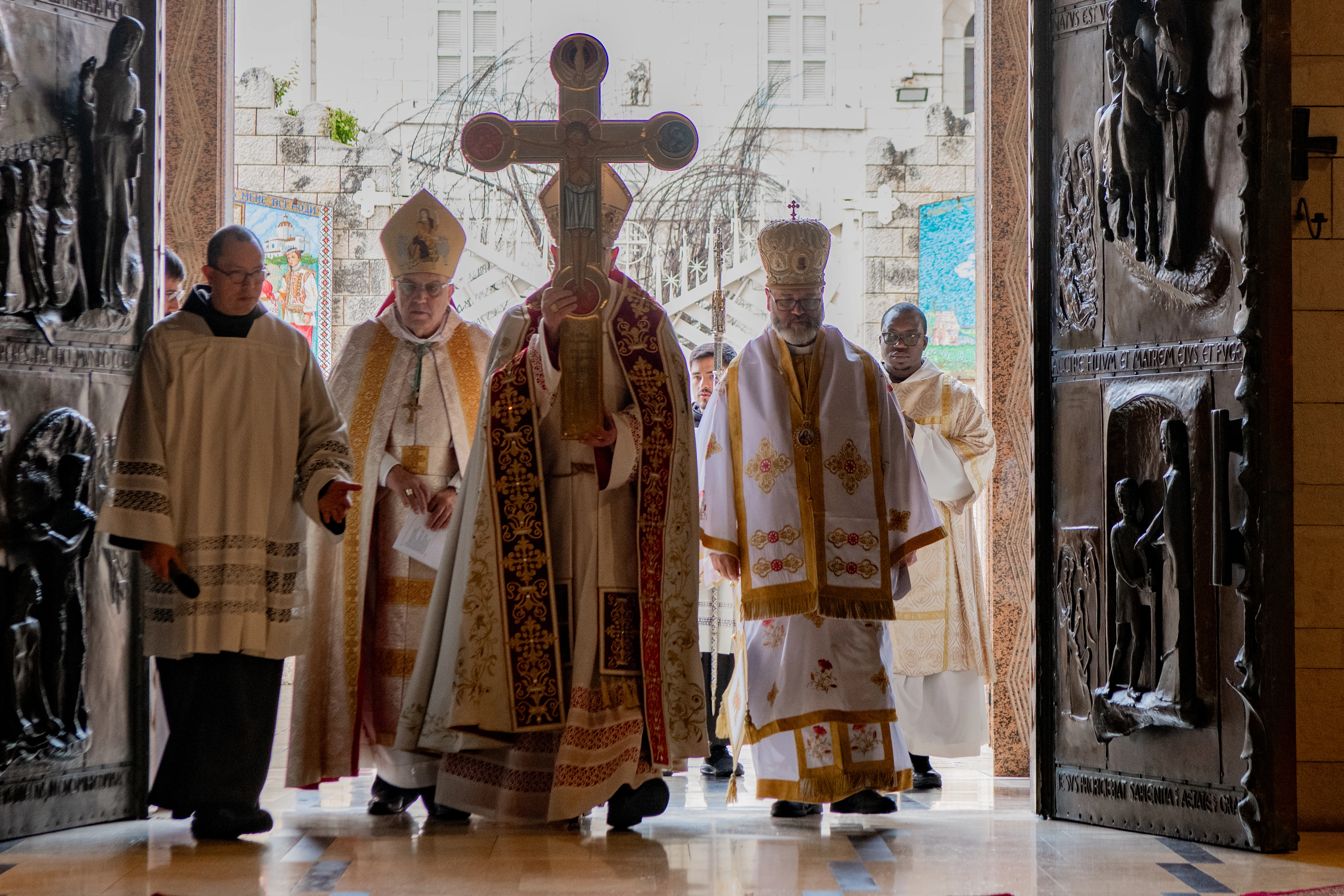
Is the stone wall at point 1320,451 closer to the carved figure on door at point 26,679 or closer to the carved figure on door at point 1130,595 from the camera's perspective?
the carved figure on door at point 1130,595

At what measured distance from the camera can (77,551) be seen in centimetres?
450

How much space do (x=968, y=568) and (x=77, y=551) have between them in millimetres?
3510

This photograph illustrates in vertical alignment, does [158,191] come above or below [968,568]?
above

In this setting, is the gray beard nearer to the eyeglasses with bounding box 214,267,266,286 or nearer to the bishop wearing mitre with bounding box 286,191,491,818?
the bishop wearing mitre with bounding box 286,191,491,818

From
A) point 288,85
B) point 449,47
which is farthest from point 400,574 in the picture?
point 449,47

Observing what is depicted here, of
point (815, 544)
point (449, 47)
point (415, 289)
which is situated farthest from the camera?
point (449, 47)

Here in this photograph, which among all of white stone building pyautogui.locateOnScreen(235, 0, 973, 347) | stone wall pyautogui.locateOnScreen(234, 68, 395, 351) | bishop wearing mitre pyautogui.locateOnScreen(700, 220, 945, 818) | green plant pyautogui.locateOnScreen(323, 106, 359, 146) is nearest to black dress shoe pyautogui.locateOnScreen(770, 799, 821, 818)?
bishop wearing mitre pyautogui.locateOnScreen(700, 220, 945, 818)

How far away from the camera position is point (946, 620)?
5.93 metres

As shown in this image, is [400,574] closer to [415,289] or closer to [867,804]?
[415,289]

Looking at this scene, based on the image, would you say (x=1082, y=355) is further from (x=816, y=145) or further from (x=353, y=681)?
(x=816, y=145)

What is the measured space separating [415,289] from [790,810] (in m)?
2.24

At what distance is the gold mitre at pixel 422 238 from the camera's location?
16.2 ft

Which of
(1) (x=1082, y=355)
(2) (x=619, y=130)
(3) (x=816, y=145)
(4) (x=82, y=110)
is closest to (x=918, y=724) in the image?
(1) (x=1082, y=355)

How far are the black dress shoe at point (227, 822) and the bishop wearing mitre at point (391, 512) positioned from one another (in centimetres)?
40
